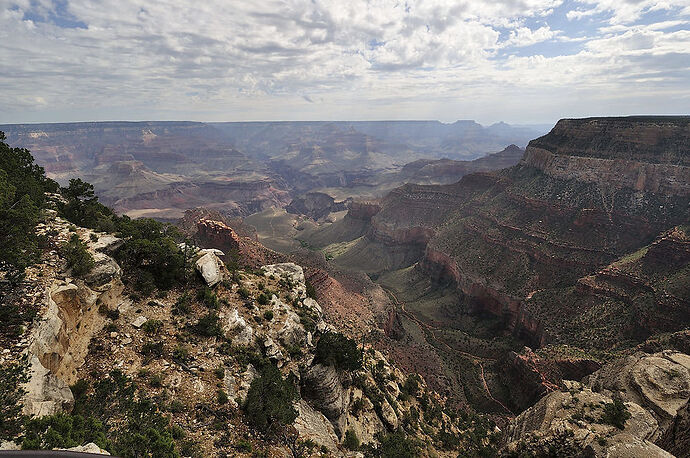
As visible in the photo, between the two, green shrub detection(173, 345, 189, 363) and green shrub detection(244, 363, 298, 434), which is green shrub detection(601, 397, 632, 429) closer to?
green shrub detection(244, 363, 298, 434)

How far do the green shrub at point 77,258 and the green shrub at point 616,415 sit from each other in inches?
1671

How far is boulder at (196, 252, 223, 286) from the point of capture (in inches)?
1272

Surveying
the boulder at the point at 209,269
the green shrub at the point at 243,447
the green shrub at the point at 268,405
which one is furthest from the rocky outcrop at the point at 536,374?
the boulder at the point at 209,269

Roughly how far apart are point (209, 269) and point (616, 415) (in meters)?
38.2

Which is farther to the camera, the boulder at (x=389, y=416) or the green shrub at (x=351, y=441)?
the boulder at (x=389, y=416)

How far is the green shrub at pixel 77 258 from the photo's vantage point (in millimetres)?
23688

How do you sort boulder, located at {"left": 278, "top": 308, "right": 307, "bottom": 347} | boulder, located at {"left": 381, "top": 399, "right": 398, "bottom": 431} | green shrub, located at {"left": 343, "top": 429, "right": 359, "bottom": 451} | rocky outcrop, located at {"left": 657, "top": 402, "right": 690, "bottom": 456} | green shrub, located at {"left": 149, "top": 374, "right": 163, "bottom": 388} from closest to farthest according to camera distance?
green shrub, located at {"left": 149, "top": 374, "right": 163, "bottom": 388}
rocky outcrop, located at {"left": 657, "top": 402, "right": 690, "bottom": 456}
green shrub, located at {"left": 343, "top": 429, "right": 359, "bottom": 451}
boulder, located at {"left": 278, "top": 308, "right": 307, "bottom": 347}
boulder, located at {"left": 381, "top": 399, "right": 398, "bottom": 431}

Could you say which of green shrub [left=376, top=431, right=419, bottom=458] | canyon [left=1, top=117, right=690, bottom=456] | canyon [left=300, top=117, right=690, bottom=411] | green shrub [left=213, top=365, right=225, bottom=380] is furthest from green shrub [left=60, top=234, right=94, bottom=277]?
canyon [left=300, top=117, right=690, bottom=411]

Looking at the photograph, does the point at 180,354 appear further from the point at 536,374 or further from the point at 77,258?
the point at 536,374

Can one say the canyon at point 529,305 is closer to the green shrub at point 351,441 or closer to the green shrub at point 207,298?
the green shrub at point 351,441

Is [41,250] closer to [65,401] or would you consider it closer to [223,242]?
[65,401]

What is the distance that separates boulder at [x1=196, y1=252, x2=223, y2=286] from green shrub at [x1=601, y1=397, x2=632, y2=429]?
3643 centimetres

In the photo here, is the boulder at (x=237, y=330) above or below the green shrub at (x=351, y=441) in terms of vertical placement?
above

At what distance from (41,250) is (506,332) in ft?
252
